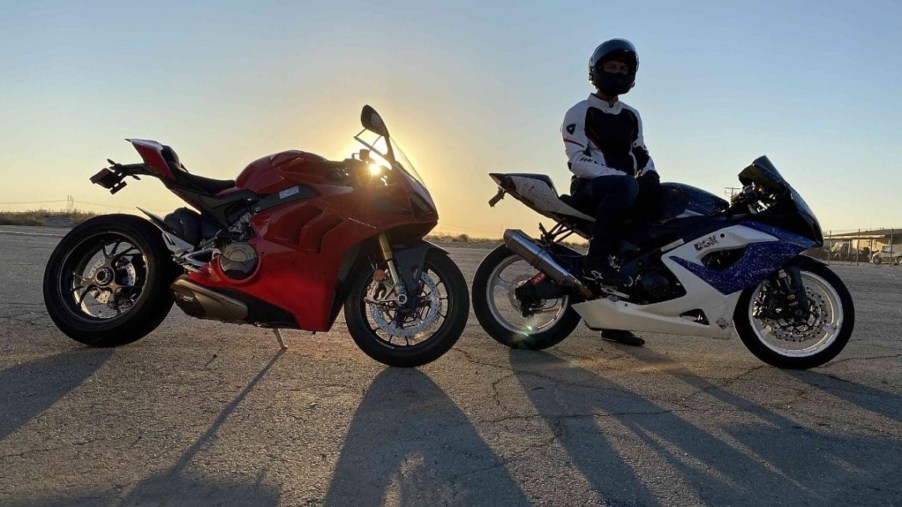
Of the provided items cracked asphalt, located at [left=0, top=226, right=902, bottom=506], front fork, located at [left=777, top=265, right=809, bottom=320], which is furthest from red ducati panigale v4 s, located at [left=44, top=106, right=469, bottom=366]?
front fork, located at [left=777, top=265, right=809, bottom=320]

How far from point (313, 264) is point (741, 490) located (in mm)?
2615

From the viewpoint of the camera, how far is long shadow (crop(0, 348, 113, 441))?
2834mm

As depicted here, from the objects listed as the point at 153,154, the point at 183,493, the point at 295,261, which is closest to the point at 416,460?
the point at 183,493

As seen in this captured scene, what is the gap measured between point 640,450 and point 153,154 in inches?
134

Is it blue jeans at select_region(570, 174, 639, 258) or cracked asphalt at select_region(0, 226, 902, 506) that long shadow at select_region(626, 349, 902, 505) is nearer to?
cracked asphalt at select_region(0, 226, 902, 506)

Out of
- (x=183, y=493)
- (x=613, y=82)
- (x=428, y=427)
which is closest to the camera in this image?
(x=183, y=493)

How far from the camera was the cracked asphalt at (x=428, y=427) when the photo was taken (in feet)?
7.39

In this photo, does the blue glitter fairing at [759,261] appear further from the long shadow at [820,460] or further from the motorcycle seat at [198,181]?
the motorcycle seat at [198,181]

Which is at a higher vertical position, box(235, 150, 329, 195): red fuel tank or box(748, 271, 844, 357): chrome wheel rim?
box(235, 150, 329, 195): red fuel tank

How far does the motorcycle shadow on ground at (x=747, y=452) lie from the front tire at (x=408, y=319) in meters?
0.71

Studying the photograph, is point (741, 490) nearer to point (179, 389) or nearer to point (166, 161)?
point (179, 389)

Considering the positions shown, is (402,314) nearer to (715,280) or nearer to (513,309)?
(513,309)

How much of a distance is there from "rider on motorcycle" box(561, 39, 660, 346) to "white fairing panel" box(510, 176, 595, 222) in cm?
11

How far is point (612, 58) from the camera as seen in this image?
16.1 ft
